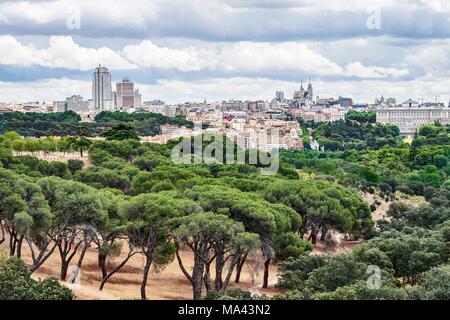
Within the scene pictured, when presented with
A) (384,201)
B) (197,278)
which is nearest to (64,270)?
(197,278)

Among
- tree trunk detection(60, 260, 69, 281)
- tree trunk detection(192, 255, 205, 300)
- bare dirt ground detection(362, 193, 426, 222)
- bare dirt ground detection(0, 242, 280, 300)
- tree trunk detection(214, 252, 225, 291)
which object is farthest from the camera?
bare dirt ground detection(362, 193, 426, 222)

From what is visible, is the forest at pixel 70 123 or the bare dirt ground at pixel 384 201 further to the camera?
the forest at pixel 70 123

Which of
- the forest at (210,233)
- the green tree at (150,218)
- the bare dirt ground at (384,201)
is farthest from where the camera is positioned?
the bare dirt ground at (384,201)

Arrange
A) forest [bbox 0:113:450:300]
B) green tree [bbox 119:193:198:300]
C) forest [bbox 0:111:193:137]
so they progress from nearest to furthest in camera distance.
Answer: forest [bbox 0:113:450:300] → green tree [bbox 119:193:198:300] → forest [bbox 0:111:193:137]

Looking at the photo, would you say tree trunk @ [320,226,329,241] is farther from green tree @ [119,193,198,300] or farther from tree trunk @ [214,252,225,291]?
green tree @ [119,193,198,300]

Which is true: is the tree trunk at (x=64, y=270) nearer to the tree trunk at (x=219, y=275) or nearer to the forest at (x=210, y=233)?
the forest at (x=210, y=233)

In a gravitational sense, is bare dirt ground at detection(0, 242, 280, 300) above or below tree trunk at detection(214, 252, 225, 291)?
below

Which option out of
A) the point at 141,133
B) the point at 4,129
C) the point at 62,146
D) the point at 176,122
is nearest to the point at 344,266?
the point at 62,146

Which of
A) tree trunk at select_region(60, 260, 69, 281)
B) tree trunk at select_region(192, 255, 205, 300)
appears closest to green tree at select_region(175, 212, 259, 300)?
tree trunk at select_region(192, 255, 205, 300)

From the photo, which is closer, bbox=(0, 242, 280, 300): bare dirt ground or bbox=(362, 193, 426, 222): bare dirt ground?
bbox=(0, 242, 280, 300): bare dirt ground

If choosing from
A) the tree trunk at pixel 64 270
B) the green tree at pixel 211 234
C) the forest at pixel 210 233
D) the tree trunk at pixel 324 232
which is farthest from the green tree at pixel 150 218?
the tree trunk at pixel 324 232
